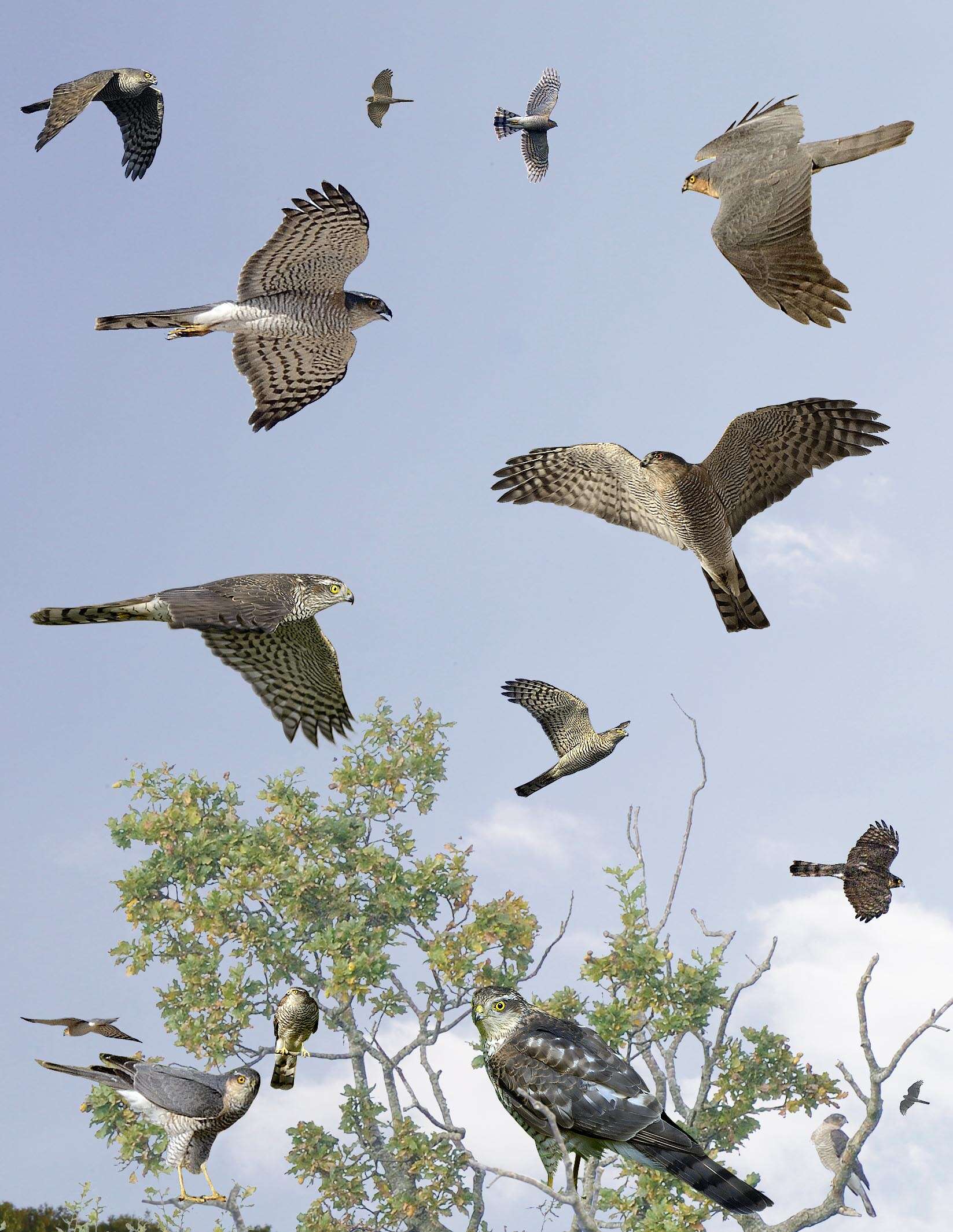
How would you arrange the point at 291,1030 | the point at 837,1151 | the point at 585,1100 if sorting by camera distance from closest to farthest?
1. the point at 585,1100
2. the point at 291,1030
3. the point at 837,1151

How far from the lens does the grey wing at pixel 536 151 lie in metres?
15.7

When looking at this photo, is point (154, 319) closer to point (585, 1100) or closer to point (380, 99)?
point (380, 99)

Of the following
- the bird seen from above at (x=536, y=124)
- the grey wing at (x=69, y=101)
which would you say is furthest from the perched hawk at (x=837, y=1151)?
the grey wing at (x=69, y=101)

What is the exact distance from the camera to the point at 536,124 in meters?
15.6

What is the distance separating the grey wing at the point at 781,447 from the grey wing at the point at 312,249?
2.99 meters

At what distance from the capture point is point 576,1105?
6250mm

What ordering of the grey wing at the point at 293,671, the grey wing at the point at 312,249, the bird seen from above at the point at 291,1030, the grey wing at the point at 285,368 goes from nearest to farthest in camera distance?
1. the bird seen from above at the point at 291,1030
2. the grey wing at the point at 285,368
3. the grey wing at the point at 293,671
4. the grey wing at the point at 312,249

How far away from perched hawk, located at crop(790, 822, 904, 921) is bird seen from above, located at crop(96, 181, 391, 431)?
5680 mm

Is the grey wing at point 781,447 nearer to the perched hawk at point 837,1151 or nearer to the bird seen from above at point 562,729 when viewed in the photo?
the bird seen from above at point 562,729

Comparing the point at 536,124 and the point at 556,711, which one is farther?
the point at 536,124

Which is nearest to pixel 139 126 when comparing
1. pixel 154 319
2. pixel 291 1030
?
pixel 154 319

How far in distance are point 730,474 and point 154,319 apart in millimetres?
4319

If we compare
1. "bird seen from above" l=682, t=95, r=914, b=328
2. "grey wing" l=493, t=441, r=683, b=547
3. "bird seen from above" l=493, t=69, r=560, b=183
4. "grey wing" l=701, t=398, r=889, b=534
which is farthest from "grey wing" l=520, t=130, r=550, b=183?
"bird seen from above" l=682, t=95, r=914, b=328

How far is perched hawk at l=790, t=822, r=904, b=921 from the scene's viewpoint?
10500 millimetres
